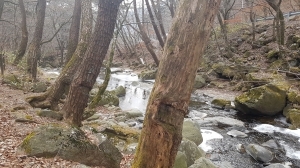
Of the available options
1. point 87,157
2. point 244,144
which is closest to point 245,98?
point 244,144

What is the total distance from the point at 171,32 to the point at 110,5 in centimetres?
346

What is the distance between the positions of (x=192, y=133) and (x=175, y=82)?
6.22 m

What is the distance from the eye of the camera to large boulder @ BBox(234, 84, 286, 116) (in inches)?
436

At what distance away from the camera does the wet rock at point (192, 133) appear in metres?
8.08

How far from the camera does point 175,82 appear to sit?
91.0 inches

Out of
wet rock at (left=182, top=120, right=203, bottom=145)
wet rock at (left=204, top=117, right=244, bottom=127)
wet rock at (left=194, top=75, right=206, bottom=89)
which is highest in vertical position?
wet rock at (left=194, top=75, right=206, bottom=89)

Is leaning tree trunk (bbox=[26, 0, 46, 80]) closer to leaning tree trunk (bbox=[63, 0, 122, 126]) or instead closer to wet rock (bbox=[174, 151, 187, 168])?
leaning tree trunk (bbox=[63, 0, 122, 126])

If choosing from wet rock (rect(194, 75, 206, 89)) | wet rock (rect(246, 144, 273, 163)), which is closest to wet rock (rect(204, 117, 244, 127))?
wet rock (rect(246, 144, 273, 163))

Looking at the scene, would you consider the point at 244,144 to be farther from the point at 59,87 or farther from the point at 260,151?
the point at 59,87

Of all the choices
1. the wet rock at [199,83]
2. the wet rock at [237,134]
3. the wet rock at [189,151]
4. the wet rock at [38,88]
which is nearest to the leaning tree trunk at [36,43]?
the wet rock at [38,88]

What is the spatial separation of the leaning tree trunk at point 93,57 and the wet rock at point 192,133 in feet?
11.6

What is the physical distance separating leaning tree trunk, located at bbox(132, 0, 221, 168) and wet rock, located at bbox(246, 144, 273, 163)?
18.9 ft

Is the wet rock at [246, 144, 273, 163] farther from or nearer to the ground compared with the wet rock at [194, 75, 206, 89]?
nearer to the ground

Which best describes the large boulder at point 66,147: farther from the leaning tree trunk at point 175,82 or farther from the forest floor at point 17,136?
the leaning tree trunk at point 175,82
